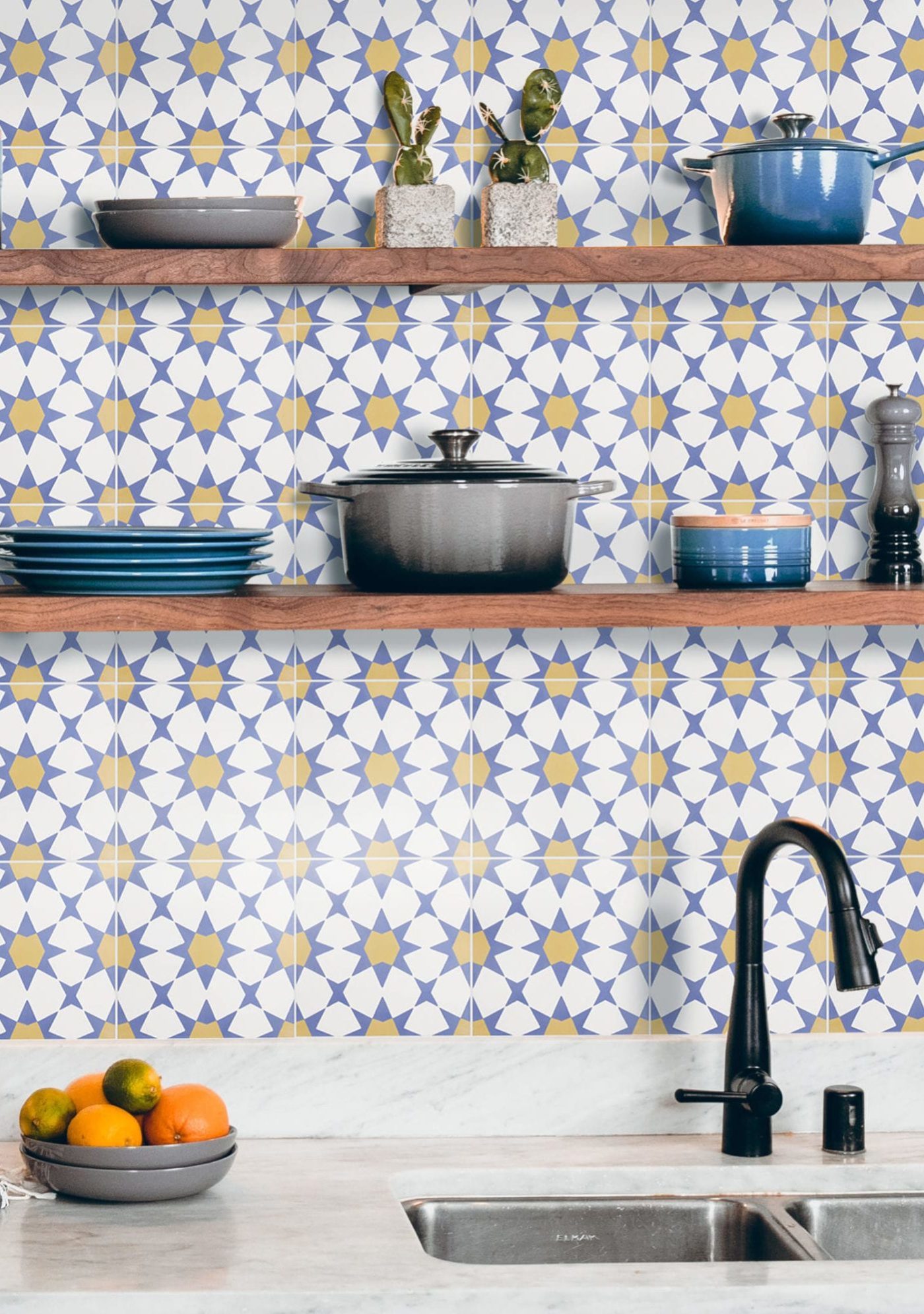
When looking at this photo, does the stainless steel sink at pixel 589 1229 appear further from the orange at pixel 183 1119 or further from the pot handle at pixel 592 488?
the pot handle at pixel 592 488

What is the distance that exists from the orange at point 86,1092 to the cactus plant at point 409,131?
1.13 metres

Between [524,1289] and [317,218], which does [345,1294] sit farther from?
[317,218]

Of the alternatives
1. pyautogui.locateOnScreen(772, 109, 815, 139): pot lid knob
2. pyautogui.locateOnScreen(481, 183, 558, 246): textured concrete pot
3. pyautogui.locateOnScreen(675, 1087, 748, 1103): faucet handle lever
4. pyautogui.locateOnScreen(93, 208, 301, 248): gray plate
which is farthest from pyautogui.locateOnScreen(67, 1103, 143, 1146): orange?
pyautogui.locateOnScreen(772, 109, 815, 139): pot lid knob

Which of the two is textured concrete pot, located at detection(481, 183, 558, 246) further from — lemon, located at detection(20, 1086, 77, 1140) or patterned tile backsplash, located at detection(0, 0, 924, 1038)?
lemon, located at detection(20, 1086, 77, 1140)

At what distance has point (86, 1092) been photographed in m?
1.87

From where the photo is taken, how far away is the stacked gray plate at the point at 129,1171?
5.88 feet

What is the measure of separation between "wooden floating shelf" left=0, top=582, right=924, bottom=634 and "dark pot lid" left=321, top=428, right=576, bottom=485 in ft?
0.44

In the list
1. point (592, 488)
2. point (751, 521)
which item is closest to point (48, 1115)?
point (592, 488)

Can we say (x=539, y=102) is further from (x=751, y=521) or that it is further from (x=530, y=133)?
(x=751, y=521)

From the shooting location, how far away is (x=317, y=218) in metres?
2.12

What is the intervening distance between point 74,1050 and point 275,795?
1.36 feet

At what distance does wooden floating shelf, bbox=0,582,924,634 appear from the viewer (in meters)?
1.84

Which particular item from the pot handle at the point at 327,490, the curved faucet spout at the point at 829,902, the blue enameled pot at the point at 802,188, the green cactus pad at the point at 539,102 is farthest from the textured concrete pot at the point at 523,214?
the curved faucet spout at the point at 829,902

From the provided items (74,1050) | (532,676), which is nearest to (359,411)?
(532,676)
